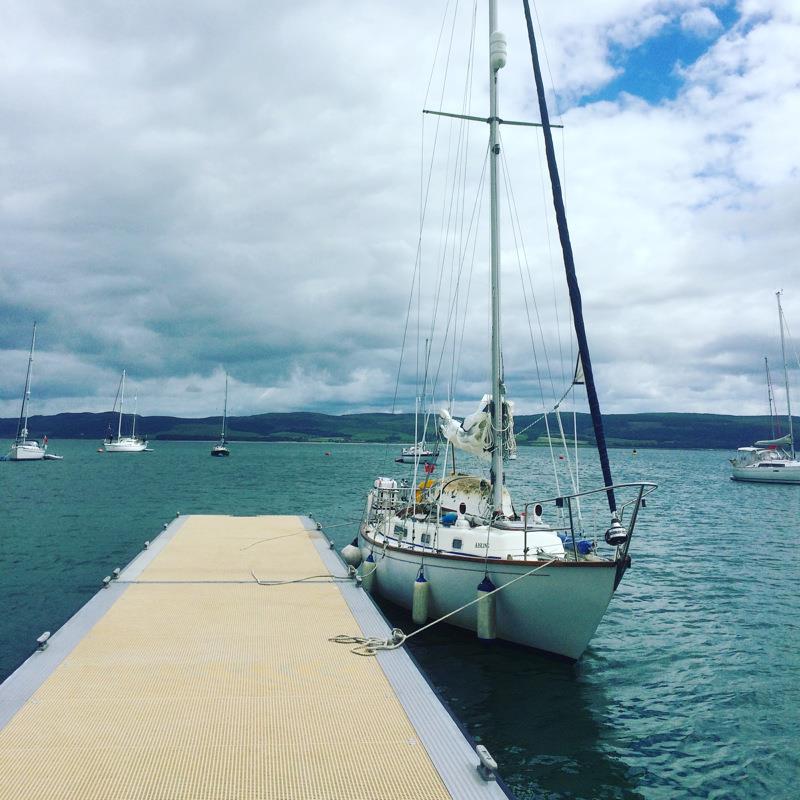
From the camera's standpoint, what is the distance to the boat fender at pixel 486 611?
14.7 metres

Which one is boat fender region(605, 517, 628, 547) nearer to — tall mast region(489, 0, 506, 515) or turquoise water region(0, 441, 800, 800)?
turquoise water region(0, 441, 800, 800)

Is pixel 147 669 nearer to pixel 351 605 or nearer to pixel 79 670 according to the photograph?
pixel 79 670

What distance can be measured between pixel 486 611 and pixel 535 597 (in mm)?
1305

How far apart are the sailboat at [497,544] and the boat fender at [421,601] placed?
0.03 m

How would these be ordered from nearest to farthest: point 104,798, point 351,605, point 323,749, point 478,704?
point 104,798
point 323,749
point 478,704
point 351,605

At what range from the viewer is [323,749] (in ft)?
24.5

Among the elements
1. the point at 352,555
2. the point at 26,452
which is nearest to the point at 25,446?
the point at 26,452

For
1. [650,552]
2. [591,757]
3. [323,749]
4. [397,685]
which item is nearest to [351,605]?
[397,685]

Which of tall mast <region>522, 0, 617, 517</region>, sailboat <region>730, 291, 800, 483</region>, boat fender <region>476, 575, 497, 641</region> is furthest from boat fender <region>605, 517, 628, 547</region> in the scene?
sailboat <region>730, 291, 800, 483</region>

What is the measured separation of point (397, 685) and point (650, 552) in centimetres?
2608

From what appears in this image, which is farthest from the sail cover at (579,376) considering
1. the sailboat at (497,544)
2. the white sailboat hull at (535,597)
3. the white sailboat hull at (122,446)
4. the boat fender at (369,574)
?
the white sailboat hull at (122,446)

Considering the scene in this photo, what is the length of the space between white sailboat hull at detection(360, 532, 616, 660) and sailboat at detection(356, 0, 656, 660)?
1.0 inches

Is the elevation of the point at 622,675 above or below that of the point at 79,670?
below

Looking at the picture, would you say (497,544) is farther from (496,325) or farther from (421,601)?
(496,325)
